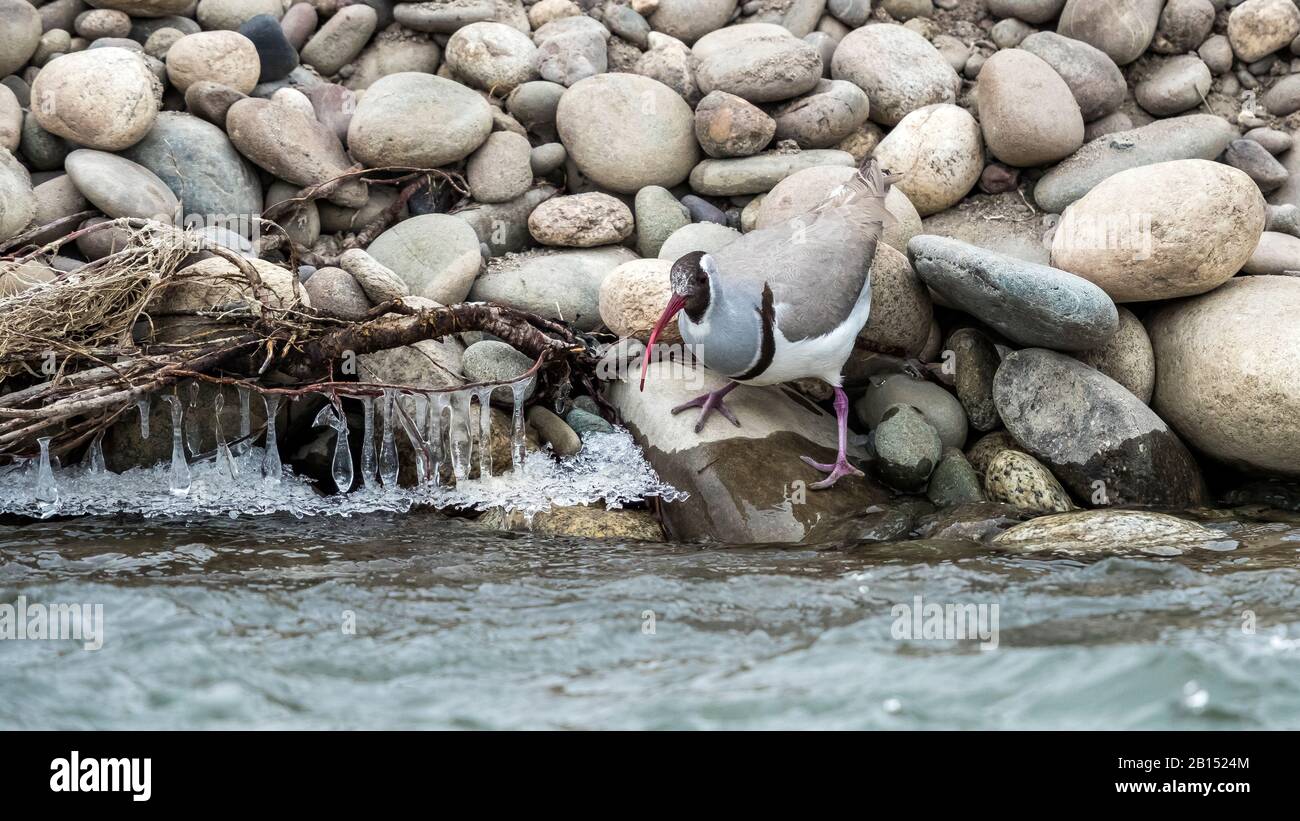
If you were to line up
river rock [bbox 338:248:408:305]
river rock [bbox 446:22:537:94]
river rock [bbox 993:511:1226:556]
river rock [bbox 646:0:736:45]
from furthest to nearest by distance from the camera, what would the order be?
river rock [bbox 646:0:736:45], river rock [bbox 446:22:537:94], river rock [bbox 338:248:408:305], river rock [bbox 993:511:1226:556]

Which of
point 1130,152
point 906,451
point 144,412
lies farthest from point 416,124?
point 1130,152

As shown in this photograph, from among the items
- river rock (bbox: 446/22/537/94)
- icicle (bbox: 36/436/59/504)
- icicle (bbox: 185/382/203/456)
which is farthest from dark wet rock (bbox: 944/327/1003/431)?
icicle (bbox: 36/436/59/504)

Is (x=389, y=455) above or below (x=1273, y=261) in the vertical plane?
below

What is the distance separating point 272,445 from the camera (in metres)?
4.83

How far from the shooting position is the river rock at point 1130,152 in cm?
593

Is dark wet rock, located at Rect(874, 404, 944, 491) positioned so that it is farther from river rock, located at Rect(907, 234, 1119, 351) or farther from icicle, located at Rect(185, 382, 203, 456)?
icicle, located at Rect(185, 382, 203, 456)

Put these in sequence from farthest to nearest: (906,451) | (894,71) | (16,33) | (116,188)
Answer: (894,71) < (16,33) < (116,188) < (906,451)

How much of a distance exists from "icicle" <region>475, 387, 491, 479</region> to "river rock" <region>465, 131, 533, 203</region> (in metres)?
1.71

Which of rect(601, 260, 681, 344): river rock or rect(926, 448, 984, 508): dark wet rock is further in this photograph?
rect(601, 260, 681, 344): river rock

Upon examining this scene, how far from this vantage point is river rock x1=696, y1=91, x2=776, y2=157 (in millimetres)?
6168

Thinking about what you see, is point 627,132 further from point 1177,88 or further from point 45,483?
point 45,483

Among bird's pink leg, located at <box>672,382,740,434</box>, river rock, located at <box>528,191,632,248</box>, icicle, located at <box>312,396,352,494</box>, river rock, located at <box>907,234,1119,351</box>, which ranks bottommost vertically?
icicle, located at <box>312,396,352,494</box>

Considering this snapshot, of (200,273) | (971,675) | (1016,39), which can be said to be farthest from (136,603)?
(1016,39)

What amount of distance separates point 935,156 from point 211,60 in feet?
12.5
